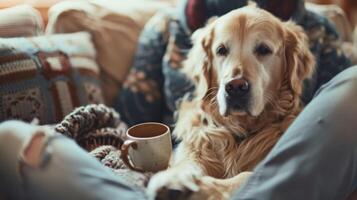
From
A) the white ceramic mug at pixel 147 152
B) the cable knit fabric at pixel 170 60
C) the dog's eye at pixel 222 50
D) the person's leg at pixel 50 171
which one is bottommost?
the cable knit fabric at pixel 170 60

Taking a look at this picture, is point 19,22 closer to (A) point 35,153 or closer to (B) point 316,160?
(A) point 35,153

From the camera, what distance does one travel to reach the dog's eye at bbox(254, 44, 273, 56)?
1.26 meters

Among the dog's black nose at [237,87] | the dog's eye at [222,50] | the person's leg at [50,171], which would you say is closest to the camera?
the person's leg at [50,171]

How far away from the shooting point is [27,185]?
899 mm

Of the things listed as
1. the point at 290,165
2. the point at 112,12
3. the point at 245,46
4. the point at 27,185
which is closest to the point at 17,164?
the point at 27,185

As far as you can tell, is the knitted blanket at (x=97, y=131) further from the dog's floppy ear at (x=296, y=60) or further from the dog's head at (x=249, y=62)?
the dog's floppy ear at (x=296, y=60)

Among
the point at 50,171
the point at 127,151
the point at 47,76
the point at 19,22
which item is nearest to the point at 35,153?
the point at 50,171

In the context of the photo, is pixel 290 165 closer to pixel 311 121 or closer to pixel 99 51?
pixel 311 121

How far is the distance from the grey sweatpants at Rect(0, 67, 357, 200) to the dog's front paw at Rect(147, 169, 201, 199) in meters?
0.04

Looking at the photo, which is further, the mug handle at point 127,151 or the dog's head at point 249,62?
the dog's head at point 249,62

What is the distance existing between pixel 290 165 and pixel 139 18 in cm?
98

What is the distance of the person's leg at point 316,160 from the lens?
906mm

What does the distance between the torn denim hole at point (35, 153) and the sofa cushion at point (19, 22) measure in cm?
65

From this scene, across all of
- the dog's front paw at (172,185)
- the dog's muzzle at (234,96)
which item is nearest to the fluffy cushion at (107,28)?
the dog's muzzle at (234,96)
